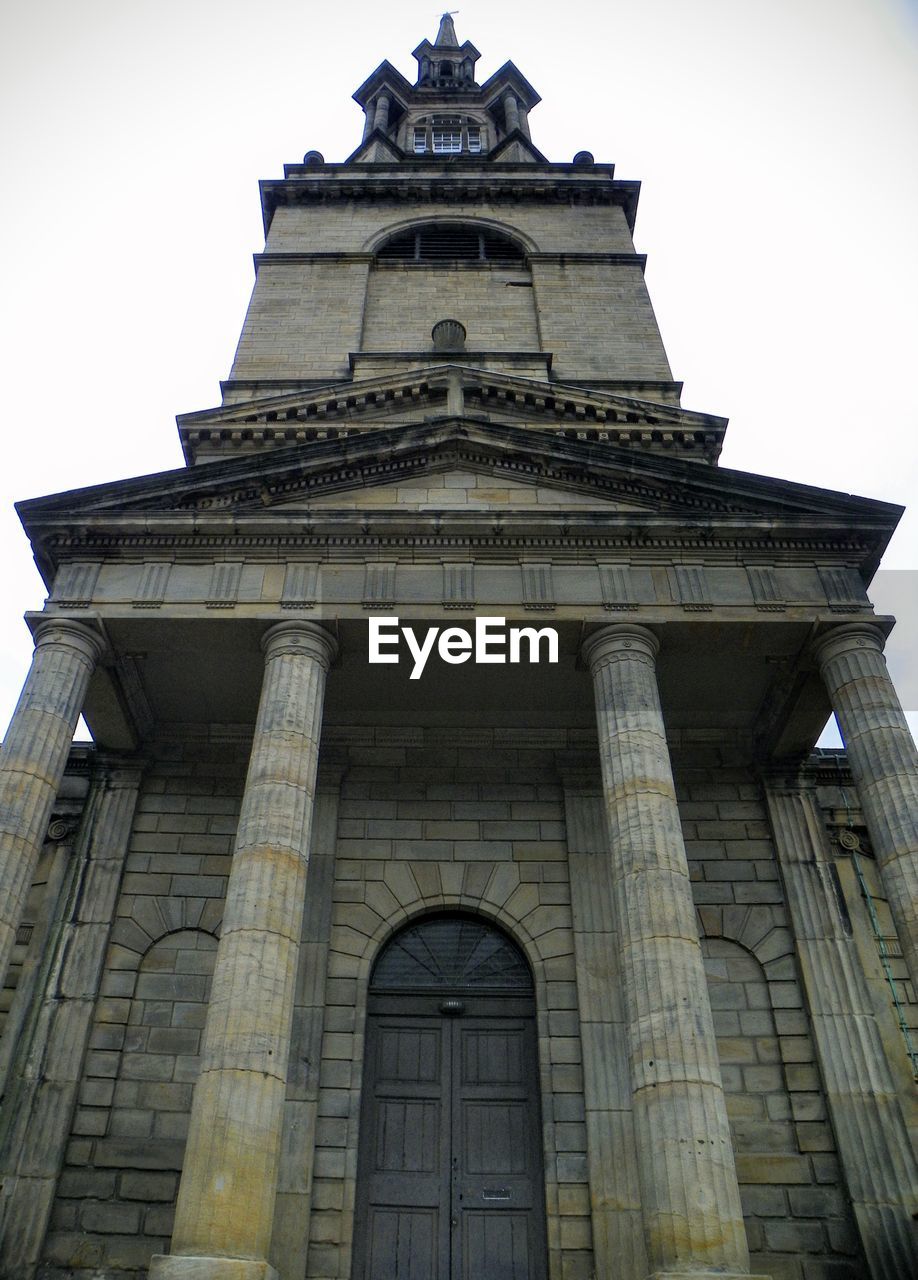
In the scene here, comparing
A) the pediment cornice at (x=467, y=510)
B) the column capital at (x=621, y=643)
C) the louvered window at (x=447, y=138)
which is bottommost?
the column capital at (x=621, y=643)

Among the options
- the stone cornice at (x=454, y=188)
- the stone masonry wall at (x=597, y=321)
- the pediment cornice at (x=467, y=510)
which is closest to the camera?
the pediment cornice at (x=467, y=510)

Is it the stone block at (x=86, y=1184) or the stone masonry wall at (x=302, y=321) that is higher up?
the stone masonry wall at (x=302, y=321)

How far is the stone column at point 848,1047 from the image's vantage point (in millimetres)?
12891

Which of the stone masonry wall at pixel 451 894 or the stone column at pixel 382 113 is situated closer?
the stone masonry wall at pixel 451 894

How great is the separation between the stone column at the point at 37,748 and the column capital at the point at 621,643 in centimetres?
709

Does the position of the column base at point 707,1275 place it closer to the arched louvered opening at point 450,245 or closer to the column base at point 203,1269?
the column base at point 203,1269

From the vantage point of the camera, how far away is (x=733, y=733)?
17.1m

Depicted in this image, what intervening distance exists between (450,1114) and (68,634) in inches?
339

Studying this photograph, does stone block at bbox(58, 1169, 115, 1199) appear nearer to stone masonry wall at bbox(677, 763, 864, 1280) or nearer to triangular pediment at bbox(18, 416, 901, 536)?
stone masonry wall at bbox(677, 763, 864, 1280)

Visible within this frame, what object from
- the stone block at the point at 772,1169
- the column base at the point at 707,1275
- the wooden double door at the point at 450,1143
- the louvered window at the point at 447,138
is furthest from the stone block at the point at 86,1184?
the louvered window at the point at 447,138

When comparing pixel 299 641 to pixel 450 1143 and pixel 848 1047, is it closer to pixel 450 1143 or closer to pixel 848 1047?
pixel 450 1143

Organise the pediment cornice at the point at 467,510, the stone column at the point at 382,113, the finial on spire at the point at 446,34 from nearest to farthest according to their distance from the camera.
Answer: the pediment cornice at the point at 467,510 < the stone column at the point at 382,113 < the finial on spire at the point at 446,34

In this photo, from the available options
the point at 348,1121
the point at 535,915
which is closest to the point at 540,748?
the point at 535,915

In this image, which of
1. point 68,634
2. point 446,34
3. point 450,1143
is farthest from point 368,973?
point 446,34
